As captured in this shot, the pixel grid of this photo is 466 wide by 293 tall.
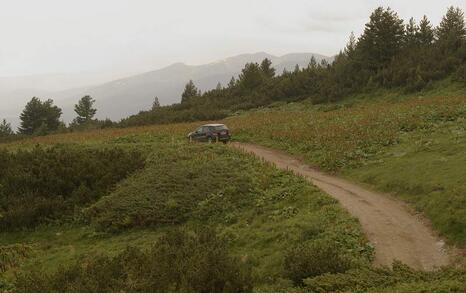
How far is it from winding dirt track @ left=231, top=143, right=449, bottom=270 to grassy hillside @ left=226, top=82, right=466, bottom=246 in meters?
0.61

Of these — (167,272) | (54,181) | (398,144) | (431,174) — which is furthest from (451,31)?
(167,272)

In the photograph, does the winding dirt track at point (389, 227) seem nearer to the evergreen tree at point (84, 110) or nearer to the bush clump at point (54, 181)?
the bush clump at point (54, 181)

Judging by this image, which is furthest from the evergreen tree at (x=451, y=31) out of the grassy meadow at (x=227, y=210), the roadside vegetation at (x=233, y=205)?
the grassy meadow at (x=227, y=210)

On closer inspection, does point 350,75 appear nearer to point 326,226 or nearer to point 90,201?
point 90,201

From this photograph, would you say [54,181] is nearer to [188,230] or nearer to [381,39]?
[188,230]

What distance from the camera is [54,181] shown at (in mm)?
26953

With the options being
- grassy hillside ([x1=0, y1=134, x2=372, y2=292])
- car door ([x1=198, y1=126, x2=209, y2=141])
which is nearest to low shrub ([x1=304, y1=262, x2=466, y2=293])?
grassy hillside ([x1=0, y1=134, x2=372, y2=292])

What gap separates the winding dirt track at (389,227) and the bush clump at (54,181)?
38.0 ft

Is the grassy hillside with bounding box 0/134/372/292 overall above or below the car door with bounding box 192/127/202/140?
below

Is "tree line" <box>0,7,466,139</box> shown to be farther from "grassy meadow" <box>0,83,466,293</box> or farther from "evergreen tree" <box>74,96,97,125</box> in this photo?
"evergreen tree" <box>74,96,97,125</box>

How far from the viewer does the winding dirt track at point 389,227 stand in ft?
45.2

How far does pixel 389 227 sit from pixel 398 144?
Result: 12.3 m

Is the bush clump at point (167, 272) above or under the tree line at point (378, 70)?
under

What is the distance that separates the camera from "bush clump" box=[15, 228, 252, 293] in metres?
11.6
